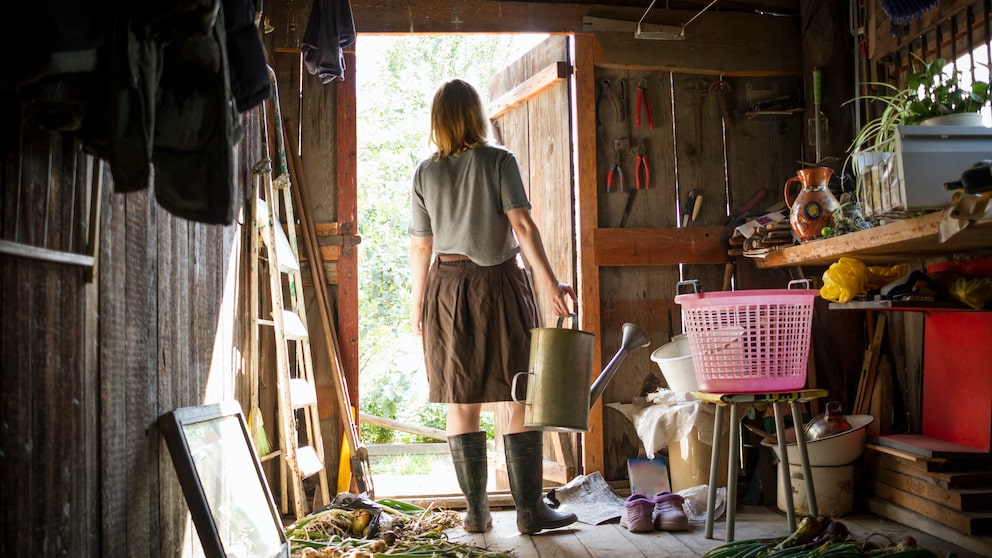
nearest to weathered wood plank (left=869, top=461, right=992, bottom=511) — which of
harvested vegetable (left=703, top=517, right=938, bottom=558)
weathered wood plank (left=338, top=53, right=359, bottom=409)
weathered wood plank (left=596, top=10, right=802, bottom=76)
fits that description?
harvested vegetable (left=703, top=517, right=938, bottom=558)

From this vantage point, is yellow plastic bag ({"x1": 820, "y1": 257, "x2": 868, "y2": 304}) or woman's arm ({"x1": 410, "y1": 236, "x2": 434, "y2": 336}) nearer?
yellow plastic bag ({"x1": 820, "y1": 257, "x2": 868, "y2": 304})

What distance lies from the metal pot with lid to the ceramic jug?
0.76 m

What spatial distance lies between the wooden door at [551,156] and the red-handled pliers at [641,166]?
0.33m

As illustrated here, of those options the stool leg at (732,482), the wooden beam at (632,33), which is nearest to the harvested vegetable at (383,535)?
the stool leg at (732,482)

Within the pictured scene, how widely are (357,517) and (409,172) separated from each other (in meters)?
6.14

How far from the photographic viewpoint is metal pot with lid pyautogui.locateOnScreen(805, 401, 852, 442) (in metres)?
3.59

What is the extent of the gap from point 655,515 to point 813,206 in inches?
57.9

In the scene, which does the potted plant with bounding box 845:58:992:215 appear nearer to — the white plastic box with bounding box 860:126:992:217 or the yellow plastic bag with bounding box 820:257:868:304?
the white plastic box with bounding box 860:126:992:217

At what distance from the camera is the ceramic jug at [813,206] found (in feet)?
11.9

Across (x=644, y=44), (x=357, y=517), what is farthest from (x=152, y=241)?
(x=644, y=44)

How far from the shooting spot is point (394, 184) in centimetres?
899

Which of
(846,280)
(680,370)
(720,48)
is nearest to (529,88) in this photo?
(720,48)

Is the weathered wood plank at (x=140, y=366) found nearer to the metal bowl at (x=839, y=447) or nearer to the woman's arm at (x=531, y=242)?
the woman's arm at (x=531, y=242)

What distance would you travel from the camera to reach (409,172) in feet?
29.7
